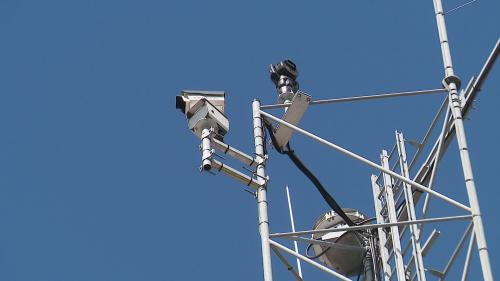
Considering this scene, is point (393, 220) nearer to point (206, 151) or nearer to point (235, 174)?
point (235, 174)

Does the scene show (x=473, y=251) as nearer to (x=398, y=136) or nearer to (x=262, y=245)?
(x=262, y=245)

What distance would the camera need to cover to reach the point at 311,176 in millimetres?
18047

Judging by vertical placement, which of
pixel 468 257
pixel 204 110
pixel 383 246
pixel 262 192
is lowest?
pixel 468 257

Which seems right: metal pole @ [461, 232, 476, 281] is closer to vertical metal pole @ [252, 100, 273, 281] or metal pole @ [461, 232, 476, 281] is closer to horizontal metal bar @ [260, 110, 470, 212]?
horizontal metal bar @ [260, 110, 470, 212]

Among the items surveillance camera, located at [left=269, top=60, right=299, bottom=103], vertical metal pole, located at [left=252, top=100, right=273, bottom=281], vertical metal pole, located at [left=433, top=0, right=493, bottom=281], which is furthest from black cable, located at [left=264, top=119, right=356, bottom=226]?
vertical metal pole, located at [left=433, top=0, right=493, bottom=281]

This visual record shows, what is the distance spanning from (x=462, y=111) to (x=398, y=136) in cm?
254

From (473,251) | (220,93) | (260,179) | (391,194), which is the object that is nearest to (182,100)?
(220,93)

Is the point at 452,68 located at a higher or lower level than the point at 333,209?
higher

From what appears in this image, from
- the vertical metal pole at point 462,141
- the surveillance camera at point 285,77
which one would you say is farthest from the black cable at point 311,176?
the vertical metal pole at point 462,141

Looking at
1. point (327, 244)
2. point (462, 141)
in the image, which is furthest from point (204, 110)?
point (462, 141)

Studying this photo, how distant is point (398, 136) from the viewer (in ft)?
62.7

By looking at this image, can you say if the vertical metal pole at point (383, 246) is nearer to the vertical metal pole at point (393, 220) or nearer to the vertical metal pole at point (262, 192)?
the vertical metal pole at point (393, 220)

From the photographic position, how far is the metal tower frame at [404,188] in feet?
50.8

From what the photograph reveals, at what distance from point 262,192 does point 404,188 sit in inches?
105
